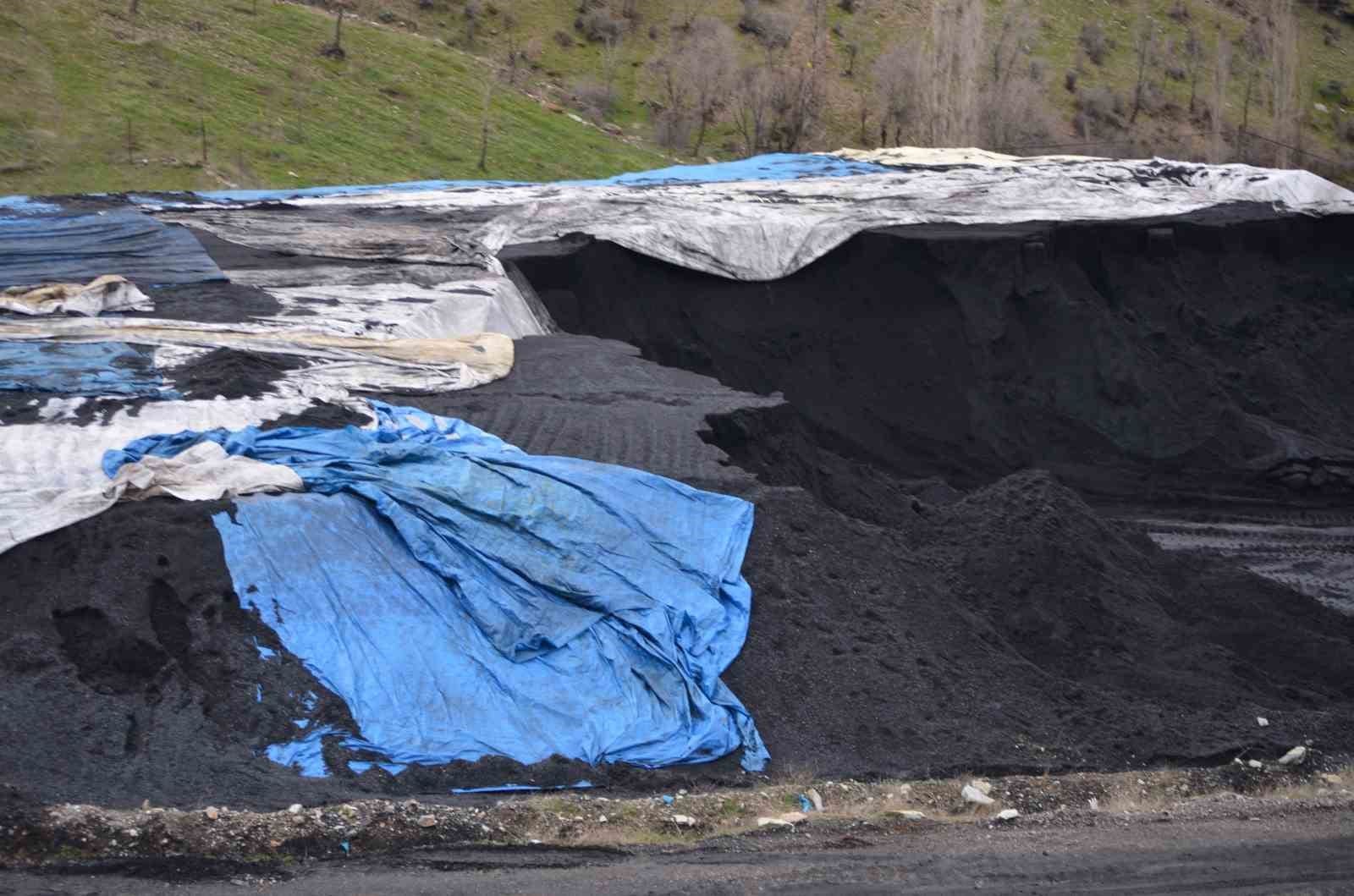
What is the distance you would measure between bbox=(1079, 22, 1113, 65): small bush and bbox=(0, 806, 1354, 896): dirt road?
33208 millimetres

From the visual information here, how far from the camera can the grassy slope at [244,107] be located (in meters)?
22.0

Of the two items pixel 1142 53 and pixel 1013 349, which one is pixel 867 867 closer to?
pixel 1013 349

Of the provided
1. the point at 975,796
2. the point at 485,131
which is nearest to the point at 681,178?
the point at 485,131

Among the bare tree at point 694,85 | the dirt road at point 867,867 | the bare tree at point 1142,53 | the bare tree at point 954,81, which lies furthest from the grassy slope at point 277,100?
the dirt road at point 867,867

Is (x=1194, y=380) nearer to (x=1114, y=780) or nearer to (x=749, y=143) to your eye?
(x=1114, y=780)

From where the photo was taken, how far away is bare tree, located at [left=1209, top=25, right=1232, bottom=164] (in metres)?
32.0

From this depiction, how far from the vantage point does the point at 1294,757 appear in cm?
876

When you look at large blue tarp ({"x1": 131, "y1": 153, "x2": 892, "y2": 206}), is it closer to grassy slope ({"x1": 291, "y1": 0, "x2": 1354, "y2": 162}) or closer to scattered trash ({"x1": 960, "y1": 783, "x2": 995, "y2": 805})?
grassy slope ({"x1": 291, "y1": 0, "x2": 1354, "y2": 162})

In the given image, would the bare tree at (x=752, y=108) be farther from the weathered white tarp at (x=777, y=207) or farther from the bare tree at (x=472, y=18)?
the weathered white tarp at (x=777, y=207)

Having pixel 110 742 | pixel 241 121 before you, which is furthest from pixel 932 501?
pixel 241 121

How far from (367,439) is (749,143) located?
22.2m

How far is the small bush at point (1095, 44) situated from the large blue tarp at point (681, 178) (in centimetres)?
1874

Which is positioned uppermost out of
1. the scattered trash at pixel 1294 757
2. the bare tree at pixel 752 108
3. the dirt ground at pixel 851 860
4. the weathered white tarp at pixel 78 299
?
the bare tree at pixel 752 108

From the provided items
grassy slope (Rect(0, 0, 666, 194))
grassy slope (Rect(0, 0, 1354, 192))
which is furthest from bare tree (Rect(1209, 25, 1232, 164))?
grassy slope (Rect(0, 0, 666, 194))
